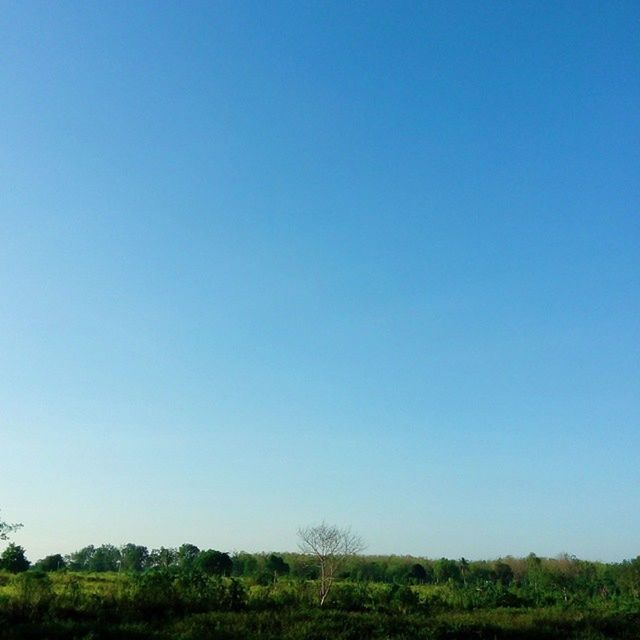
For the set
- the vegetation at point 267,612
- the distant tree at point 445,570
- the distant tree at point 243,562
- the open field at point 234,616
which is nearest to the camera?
the open field at point 234,616

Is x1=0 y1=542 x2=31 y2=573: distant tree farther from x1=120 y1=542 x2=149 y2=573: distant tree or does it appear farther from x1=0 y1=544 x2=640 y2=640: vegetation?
x1=120 y1=542 x2=149 y2=573: distant tree

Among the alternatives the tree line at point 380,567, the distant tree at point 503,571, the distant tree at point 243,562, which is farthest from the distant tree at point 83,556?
the distant tree at point 503,571

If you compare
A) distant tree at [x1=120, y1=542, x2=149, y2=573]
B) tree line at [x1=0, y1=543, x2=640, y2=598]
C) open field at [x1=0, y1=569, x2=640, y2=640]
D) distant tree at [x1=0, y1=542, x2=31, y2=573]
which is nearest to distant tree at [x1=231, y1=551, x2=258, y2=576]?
tree line at [x1=0, y1=543, x2=640, y2=598]

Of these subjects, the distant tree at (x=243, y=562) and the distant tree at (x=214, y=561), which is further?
the distant tree at (x=243, y=562)

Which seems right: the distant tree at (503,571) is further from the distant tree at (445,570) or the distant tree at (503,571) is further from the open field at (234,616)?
the open field at (234,616)

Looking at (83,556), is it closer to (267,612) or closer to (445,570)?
(445,570)

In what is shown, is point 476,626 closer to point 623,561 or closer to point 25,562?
point 25,562

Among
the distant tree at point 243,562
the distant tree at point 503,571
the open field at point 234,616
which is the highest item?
the open field at point 234,616

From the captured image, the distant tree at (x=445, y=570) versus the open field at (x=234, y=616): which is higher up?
the open field at (x=234, y=616)

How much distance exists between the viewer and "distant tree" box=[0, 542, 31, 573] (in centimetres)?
4040

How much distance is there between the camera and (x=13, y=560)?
1666 inches

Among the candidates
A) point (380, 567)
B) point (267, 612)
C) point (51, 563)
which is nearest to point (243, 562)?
point (380, 567)

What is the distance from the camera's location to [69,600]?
20.7 metres

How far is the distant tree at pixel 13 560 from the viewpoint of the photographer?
133 feet
